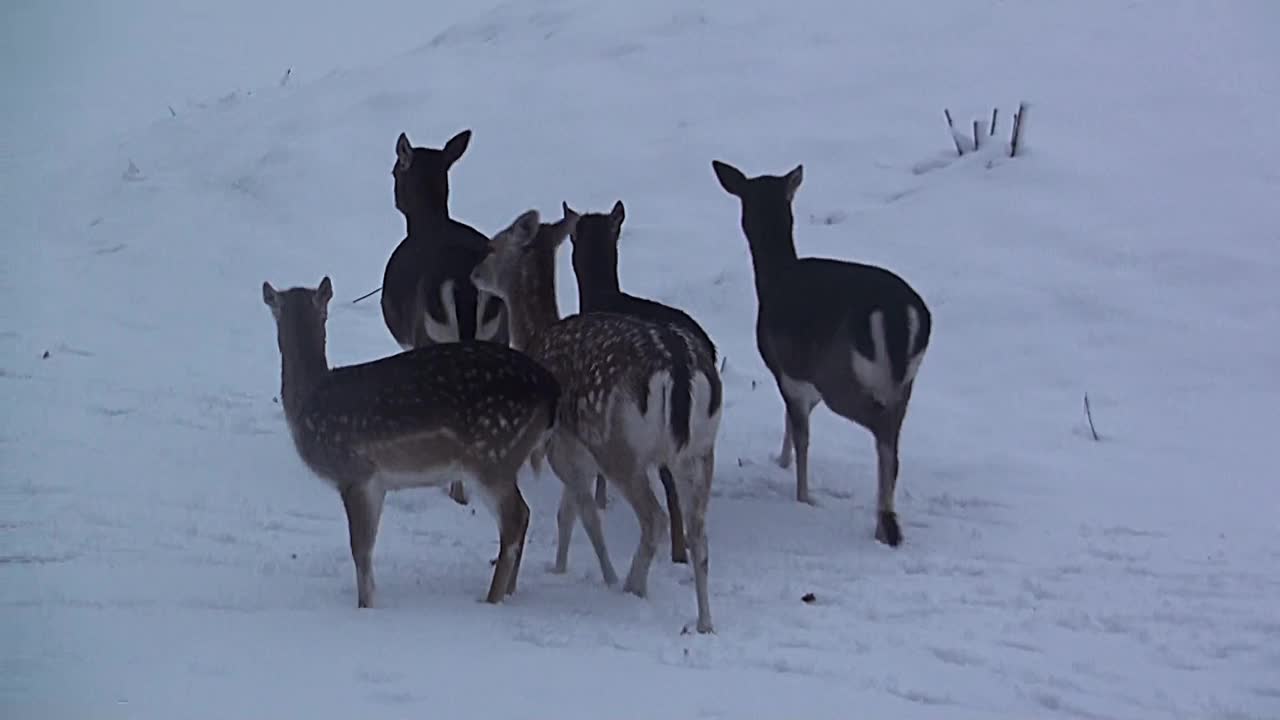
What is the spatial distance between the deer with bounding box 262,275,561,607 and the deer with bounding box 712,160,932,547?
5.78 ft

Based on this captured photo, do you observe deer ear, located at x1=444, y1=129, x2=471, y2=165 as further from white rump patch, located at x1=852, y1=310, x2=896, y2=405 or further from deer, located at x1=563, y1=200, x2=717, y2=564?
white rump patch, located at x1=852, y1=310, x2=896, y2=405

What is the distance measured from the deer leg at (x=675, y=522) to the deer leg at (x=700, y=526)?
2.34 ft

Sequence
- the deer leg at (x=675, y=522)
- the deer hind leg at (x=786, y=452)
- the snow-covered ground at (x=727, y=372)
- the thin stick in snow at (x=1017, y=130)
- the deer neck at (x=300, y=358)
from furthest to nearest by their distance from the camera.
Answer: the thin stick in snow at (x=1017, y=130), the deer hind leg at (x=786, y=452), the deer leg at (x=675, y=522), the deer neck at (x=300, y=358), the snow-covered ground at (x=727, y=372)

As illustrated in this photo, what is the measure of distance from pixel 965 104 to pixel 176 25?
1789cm

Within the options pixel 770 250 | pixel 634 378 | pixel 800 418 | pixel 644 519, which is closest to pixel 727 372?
pixel 770 250

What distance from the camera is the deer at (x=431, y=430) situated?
260 inches

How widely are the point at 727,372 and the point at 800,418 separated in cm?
224

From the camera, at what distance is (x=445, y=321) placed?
28.2 ft

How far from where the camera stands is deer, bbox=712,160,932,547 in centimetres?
778

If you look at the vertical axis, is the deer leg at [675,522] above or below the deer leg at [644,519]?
below

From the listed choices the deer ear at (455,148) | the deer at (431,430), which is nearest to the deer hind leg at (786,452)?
the deer at (431,430)

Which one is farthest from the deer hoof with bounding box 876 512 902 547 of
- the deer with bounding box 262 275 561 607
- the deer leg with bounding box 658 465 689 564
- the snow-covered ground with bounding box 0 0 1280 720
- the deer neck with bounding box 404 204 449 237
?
the deer neck with bounding box 404 204 449 237

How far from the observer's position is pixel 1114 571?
7059mm

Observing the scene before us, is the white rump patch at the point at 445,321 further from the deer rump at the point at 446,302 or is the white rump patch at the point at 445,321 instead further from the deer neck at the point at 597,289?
the deer neck at the point at 597,289
